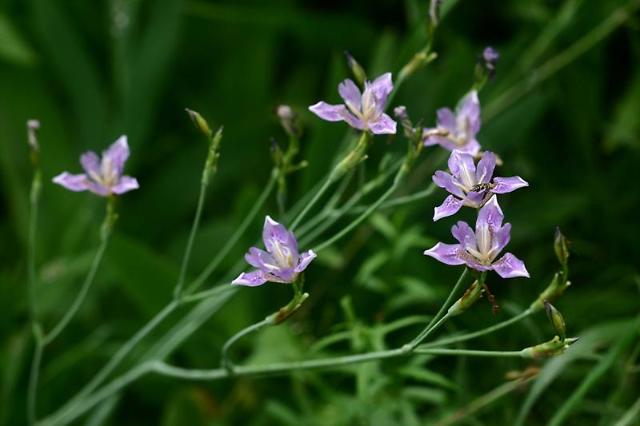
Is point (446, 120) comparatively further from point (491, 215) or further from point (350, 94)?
point (491, 215)

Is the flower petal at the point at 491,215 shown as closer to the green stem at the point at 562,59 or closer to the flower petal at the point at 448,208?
the flower petal at the point at 448,208

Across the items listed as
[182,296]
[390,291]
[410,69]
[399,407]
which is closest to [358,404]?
[399,407]

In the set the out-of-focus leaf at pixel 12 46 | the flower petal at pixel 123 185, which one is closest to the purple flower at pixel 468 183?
the flower petal at pixel 123 185

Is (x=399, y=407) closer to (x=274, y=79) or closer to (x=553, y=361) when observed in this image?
(x=553, y=361)

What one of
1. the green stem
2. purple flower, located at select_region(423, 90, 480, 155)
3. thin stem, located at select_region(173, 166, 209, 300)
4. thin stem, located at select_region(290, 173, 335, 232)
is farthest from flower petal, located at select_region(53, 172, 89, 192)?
the green stem

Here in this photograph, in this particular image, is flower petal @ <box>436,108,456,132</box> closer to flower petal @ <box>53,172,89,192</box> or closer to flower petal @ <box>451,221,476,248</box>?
flower petal @ <box>451,221,476,248</box>

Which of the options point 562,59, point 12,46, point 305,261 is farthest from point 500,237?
point 12,46
